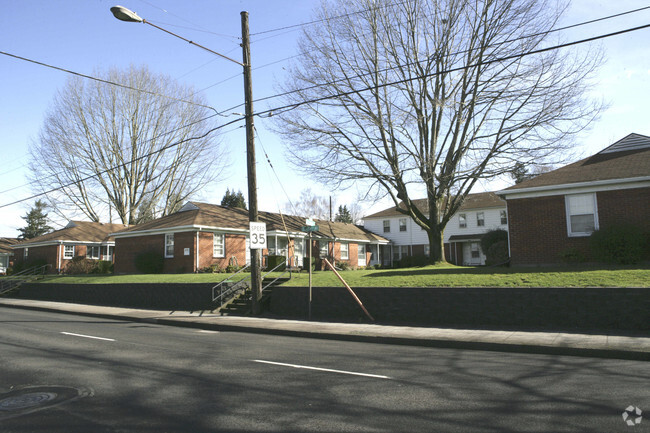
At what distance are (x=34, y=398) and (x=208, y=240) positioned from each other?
80.8 feet

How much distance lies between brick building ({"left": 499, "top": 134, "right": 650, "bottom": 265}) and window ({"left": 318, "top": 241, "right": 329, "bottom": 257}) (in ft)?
62.3

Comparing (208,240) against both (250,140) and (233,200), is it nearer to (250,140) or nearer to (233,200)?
(250,140)

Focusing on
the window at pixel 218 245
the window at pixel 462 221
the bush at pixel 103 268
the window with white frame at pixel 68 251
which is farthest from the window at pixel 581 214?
the window with white frame at pixel 68 251

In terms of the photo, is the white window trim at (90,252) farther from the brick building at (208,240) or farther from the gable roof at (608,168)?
the gable roof at (608,168)

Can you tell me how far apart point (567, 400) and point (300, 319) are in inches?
416

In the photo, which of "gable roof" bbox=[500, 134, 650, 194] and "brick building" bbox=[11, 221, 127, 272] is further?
"brick building" bbox=[11, 221, 127, 272]

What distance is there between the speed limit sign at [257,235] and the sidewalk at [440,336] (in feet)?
8.23

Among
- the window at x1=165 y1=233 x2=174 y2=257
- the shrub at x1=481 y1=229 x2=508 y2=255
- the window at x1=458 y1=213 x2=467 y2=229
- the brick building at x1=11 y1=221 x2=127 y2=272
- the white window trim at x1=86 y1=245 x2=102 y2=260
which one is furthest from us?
the window at x1=458 y1=213 x2=467 y2=229

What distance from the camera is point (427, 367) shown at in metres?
8.09

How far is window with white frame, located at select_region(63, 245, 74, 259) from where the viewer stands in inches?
1596

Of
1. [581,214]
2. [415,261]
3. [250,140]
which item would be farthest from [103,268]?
[581,214]

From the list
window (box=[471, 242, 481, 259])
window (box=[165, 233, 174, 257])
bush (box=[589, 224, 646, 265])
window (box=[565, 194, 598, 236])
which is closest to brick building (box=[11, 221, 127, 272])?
window (box=[165, 233, 174, 257])

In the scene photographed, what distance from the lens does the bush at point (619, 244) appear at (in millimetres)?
15680

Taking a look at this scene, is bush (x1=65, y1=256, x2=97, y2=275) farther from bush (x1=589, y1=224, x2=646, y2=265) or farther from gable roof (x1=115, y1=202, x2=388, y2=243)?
bush (x1=589, y1=224, x2=646, y2=265)
